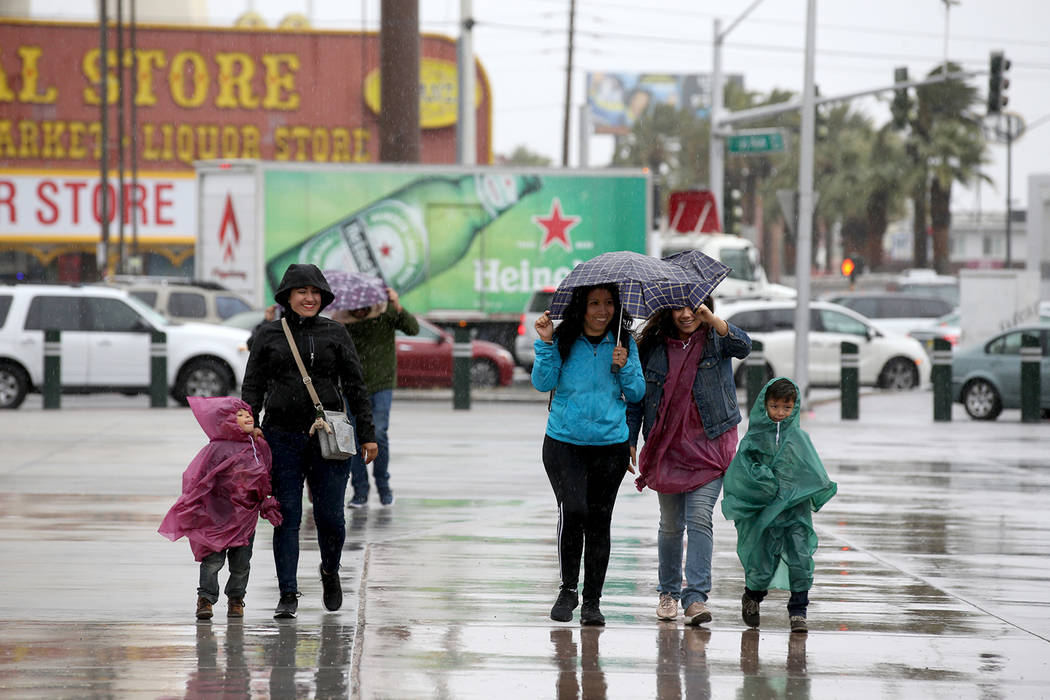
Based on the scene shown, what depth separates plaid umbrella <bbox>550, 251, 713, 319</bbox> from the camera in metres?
7.11

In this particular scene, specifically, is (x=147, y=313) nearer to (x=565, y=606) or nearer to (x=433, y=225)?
(x=433, y=225)

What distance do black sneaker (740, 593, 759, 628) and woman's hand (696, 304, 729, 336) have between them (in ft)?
4.15

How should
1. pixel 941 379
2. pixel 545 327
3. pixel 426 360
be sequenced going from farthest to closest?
pixel 426 360
pixel 941 379
pixel 545 327

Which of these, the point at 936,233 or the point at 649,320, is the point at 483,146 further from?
the point at 649,320

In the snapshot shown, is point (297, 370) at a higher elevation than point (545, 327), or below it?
below

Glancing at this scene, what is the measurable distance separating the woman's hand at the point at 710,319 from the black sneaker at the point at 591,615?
1.41 metres

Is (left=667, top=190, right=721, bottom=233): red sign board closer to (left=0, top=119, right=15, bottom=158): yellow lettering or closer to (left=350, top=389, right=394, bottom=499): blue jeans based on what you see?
(left=350, top=389, right=394, bottom=499): blue jeans

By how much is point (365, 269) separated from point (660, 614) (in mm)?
20536

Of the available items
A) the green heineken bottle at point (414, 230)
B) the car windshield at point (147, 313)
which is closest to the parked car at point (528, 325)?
the green heineken bottle at point (414, 230)

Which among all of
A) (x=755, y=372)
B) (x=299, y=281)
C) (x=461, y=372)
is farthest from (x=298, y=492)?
(x=755, y=372)

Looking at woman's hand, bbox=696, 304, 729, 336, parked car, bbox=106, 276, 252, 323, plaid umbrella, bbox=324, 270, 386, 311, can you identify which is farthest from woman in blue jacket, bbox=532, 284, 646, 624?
parked car, bbox=106, 276, 252, 323

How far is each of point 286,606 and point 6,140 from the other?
4255cm

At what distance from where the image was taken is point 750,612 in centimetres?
745

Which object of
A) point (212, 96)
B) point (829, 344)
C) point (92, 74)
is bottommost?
point (829, 344)
